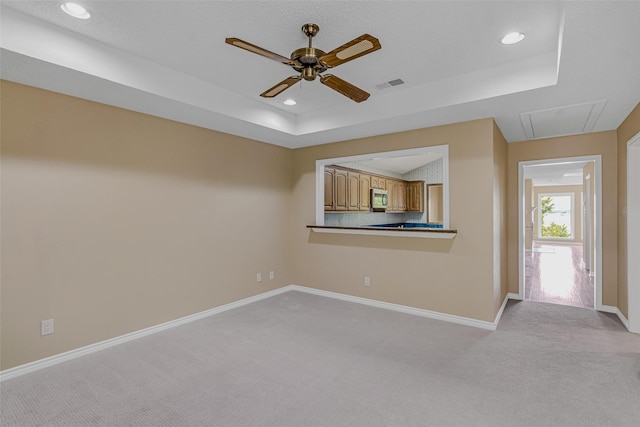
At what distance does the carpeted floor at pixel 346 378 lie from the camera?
2.05 m

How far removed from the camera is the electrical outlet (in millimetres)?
2709

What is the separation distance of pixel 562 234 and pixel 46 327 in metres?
15.9

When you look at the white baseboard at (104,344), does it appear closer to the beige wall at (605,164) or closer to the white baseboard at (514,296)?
the white baseboard at (514,296)

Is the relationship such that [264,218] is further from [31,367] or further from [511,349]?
[511,349]

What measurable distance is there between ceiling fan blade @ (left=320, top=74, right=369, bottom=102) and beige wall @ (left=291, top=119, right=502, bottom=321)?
1.72 m

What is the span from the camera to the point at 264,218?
15.9ft

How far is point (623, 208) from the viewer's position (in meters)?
3.78

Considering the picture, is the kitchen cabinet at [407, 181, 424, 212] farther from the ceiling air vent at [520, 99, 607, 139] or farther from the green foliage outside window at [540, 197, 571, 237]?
the green foliage outside window at [540, 197, 571, 237]

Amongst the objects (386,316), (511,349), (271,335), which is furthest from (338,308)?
(511,349)

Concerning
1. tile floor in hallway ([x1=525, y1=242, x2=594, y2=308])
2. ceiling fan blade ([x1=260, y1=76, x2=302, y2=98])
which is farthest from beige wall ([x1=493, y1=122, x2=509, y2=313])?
ceiling fan blade ([x1=260, y1=76, x2=302, y2=98])

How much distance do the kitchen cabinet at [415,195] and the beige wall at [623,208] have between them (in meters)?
4.89

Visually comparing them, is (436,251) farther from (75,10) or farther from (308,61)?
(75,10)

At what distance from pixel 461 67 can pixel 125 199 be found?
3584 mm

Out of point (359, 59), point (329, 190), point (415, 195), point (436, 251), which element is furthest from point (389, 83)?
point (415, 195)
